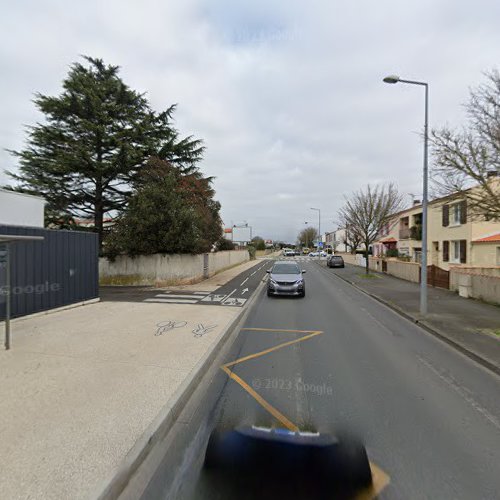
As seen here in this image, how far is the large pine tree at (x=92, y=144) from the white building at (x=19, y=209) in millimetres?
7455

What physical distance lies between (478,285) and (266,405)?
12161 millimetres

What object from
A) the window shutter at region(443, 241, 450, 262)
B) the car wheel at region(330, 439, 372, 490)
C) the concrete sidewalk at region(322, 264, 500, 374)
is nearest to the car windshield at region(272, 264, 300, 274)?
the concrete sidewalk at region(322, 264, 500, 374)

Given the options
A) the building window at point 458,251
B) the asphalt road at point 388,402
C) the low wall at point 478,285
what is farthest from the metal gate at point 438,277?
the asphalt road at point 388,402

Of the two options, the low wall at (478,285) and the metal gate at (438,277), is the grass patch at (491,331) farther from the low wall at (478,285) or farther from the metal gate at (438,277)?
the metal gate at (438,277)

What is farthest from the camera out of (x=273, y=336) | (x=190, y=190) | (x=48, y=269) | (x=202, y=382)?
(x=190, y=190)

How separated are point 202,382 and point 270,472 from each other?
255 cm

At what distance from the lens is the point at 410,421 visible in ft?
12.0

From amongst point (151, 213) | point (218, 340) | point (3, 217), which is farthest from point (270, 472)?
point (151, 213)

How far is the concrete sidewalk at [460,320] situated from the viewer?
619cm

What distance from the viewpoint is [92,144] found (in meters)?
19.1

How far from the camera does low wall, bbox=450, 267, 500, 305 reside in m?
11.3

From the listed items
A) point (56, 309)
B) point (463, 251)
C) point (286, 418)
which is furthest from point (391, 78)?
point (463, 251)

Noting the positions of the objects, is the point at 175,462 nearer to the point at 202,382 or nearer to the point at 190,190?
the point at 202,382

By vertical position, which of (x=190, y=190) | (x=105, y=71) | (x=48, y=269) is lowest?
(x=48, y=269)
